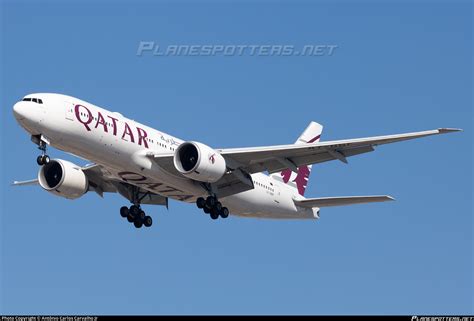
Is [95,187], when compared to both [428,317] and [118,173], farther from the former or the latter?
[428,317]

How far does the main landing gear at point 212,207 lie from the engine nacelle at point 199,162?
5.18ft

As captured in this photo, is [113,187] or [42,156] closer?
[42,156]

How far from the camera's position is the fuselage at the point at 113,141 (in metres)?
42.2

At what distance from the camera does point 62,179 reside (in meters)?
47.9

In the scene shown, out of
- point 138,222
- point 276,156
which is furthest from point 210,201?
point 138,222

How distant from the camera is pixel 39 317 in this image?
33.4 meters

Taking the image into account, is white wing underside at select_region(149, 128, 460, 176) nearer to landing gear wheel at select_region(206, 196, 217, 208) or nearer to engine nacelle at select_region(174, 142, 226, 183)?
engine nacelle at select_region(174, 142, 226, 183)

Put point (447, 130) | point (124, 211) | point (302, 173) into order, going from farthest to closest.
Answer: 1. point (302, 173)
2. point (124, 211)
3. point (447, 130)

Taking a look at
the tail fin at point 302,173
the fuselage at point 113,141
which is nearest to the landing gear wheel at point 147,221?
the fuselage at point 113,141

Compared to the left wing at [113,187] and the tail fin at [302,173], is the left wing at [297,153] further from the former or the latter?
the left wing at [113,187]

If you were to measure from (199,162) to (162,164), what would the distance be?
179 centimetres

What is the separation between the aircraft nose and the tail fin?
1277cm

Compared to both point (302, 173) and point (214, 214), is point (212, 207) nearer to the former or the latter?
point (214, 214)

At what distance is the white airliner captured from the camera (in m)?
42.6
